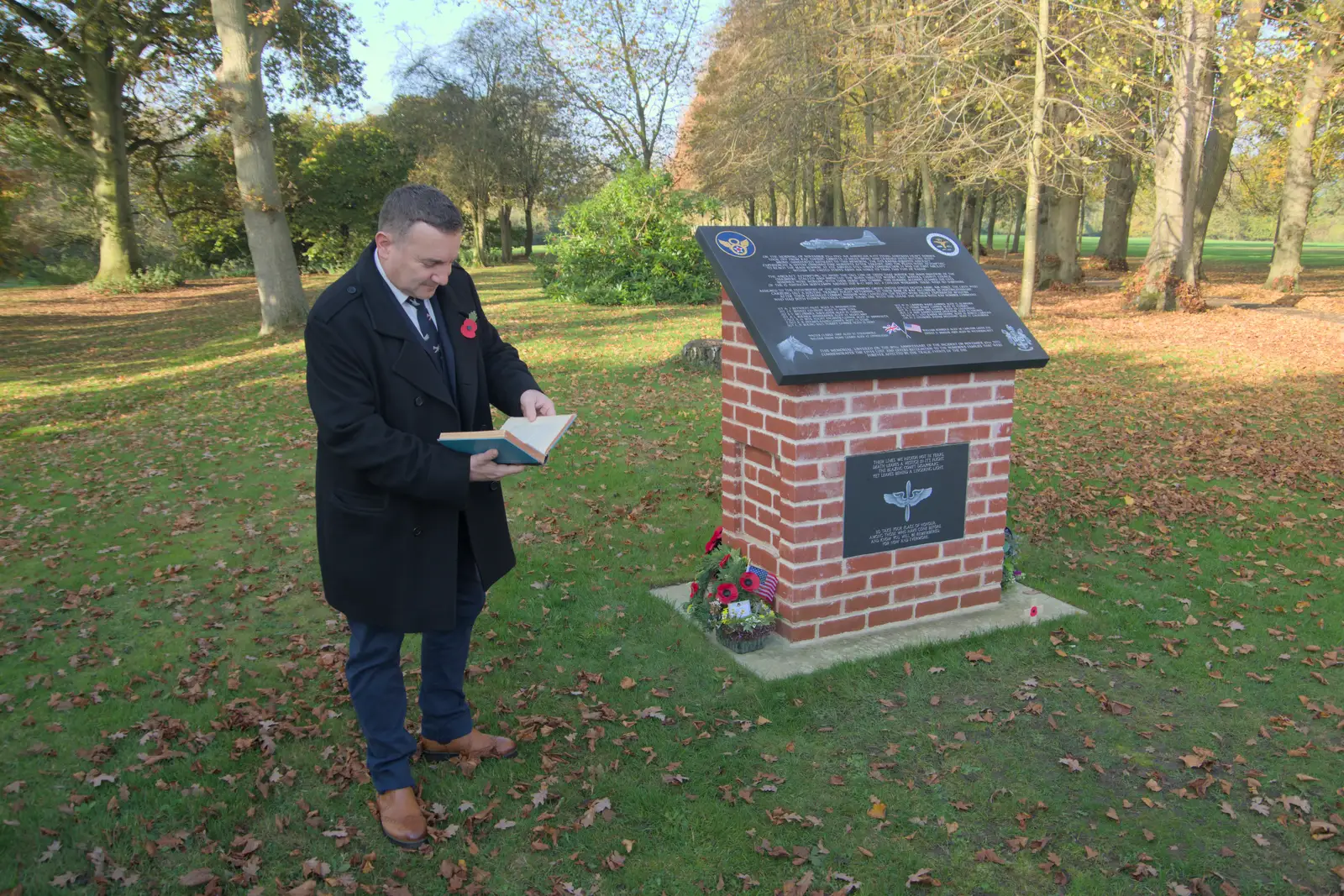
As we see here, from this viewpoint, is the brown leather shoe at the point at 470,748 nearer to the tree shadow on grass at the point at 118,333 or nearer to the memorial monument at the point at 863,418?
the memorial monument at the point at 863,418

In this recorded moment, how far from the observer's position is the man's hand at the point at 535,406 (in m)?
3.17

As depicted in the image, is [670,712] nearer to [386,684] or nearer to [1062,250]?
[386,684]

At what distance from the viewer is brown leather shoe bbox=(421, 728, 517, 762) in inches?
138

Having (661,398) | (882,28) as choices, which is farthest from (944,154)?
(661,398)

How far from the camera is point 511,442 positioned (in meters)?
2.72

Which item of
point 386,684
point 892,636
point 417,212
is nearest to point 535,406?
point 417,212

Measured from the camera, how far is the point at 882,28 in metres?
14.8

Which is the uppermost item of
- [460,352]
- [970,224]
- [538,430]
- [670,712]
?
[970,224]

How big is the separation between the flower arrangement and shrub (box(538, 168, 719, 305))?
56.6 ft

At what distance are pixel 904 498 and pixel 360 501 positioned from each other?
2.66m

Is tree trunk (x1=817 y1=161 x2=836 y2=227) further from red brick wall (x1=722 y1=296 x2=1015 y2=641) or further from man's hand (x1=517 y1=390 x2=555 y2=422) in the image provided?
man's hand (x1=517 y1=390 x2=555 y2=422)

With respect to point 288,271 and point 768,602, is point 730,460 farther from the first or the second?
point 288,271

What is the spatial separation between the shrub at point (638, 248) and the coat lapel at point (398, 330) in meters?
18.5

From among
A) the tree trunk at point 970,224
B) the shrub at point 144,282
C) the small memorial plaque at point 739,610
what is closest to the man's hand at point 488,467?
the small memorial plaque at point 739,610
